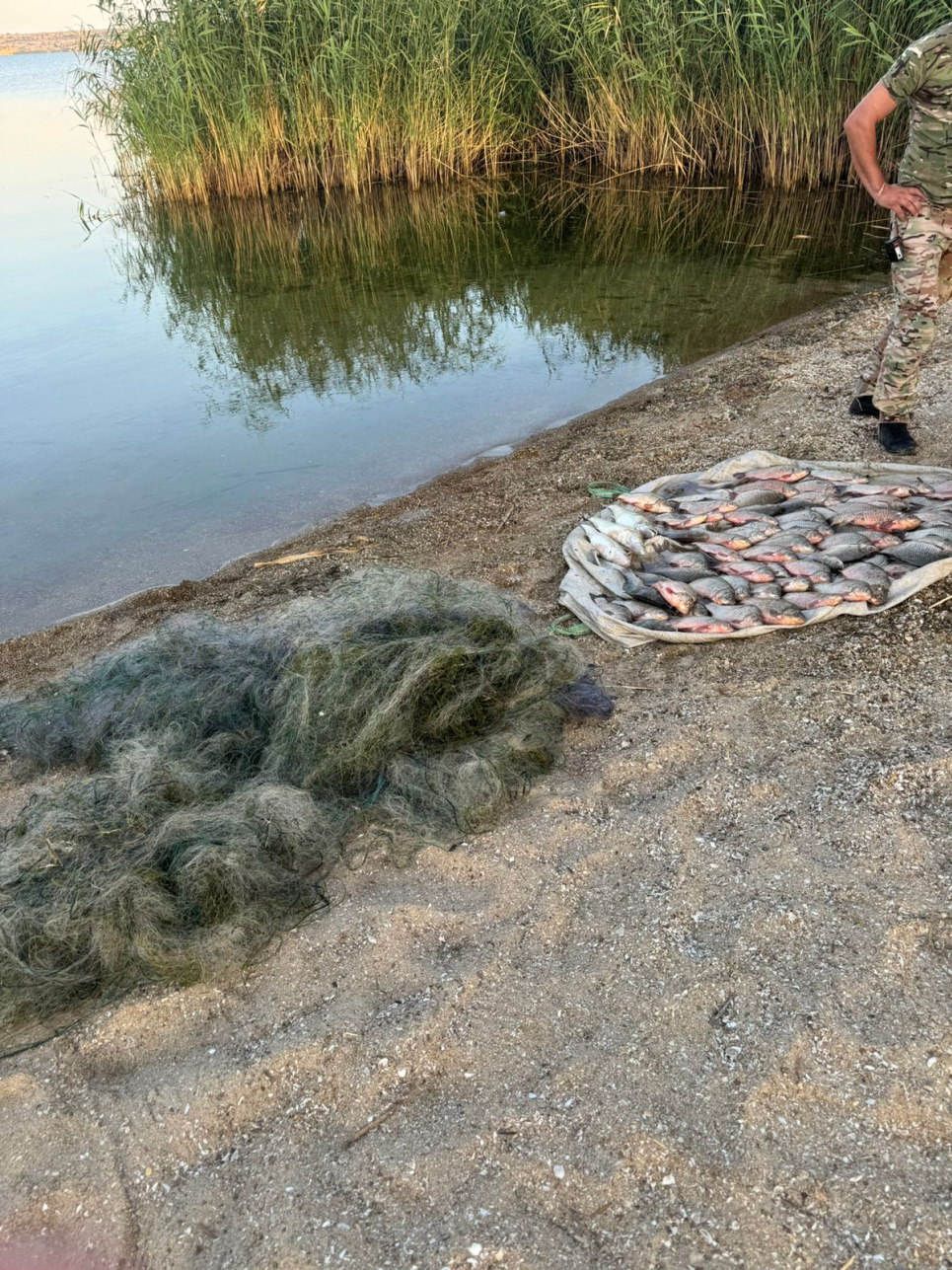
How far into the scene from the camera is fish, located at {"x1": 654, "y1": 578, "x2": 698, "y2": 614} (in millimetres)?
3832

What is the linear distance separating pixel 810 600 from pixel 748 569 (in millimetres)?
331

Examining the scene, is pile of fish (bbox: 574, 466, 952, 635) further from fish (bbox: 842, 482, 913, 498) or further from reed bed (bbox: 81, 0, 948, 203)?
reed bed (bbox: 81, 0, 948, 203)

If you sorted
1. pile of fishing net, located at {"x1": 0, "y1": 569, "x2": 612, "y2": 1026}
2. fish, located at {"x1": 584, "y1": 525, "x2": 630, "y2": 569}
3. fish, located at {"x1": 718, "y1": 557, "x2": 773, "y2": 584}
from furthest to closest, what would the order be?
fish, located at {"x1": 584, "y1": 525, "x2": 630, "y2": 569} → fish, located at {"x1": 718, "y1": 557, "x2": 773, "y2": 584} → pile of fishing net, located at {"x1": 0, "y1": 569, "x2": 612, "y2": 1026}

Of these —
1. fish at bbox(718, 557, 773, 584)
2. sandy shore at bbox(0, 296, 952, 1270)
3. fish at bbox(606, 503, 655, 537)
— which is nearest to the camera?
sandy shore at bbox(0, 296, 952, 1270)

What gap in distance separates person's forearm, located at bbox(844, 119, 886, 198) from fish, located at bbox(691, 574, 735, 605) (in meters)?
2.10

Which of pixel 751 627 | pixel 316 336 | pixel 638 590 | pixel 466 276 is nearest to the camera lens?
pixel 751 627

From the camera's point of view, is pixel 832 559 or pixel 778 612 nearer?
pixel 778 612

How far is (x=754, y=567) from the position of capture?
400cm

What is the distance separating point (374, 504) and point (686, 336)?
135 inches

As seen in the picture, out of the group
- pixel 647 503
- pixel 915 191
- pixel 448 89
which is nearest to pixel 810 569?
pixel 647 503

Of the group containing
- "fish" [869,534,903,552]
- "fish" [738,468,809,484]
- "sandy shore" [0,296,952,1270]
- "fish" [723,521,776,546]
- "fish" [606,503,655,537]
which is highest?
"fish" [738,468,809,484]

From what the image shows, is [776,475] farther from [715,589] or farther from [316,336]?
[316,336]

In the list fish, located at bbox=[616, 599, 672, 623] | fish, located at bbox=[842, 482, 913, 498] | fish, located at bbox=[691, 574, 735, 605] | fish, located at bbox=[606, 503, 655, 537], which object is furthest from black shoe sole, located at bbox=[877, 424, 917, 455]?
fish, located at bbox=[616, 599, 672, 623]

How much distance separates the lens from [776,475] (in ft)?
15.3
